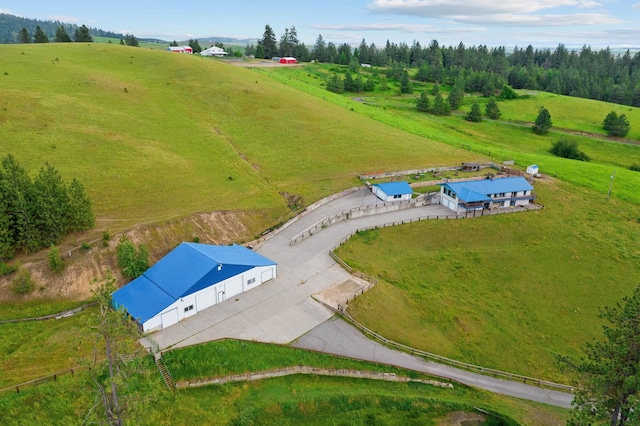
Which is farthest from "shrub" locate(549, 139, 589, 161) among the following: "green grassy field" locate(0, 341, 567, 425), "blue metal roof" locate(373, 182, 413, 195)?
"green grassy field" locate(0, 341, 567, 425)

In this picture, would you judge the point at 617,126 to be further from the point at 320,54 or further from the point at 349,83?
the point at 320,54

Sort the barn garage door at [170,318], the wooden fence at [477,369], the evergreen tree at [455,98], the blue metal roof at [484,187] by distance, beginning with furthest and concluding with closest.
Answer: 1. the evergreen tree at [455,98]
2. the blue metal roof at [484,187]
3. the wooden fence at [477,369]
4. the barn garage door at [170,318]

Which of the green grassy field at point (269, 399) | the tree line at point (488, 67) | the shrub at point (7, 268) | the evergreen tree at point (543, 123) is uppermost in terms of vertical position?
the tree line at point (488, 67)

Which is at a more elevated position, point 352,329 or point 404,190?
point 404,190

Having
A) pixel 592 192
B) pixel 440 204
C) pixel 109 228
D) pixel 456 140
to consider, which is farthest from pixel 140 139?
pixel 592 192

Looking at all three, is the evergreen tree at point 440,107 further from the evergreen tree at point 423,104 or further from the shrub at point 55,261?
the shrub at point 55,261

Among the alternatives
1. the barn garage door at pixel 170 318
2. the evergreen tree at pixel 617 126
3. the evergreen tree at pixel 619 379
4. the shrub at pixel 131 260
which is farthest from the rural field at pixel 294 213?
the evergreen tree at pixel 617 126

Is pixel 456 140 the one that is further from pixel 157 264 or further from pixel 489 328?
pixel 157 264
